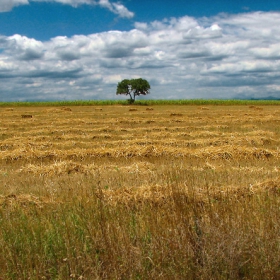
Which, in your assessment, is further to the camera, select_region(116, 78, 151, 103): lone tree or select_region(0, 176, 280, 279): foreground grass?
select_region(116, 78, 151, 103): lone tree

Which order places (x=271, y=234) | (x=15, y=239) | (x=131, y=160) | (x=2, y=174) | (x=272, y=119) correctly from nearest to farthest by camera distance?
(x=271, y=234), (x=15, y=239), (x=2, y=174), (x=131, y=160), (x=272, y=119)

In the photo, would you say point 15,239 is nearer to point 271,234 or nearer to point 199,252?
point 199,252

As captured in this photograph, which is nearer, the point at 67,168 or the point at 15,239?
the point at 15,239

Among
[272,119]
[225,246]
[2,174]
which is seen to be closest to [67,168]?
[2,174]

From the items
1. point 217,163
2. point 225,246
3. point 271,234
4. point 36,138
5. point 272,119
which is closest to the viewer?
point 225,246

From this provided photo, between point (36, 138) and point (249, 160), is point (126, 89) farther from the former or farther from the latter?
point (249, 160)

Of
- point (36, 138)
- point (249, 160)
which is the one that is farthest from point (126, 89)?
point (249, 160)

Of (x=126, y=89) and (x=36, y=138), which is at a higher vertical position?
(x=126, y=89)

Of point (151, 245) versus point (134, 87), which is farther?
point (134, 87)

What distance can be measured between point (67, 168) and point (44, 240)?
19.3 ft

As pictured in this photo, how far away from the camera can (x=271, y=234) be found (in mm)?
4578

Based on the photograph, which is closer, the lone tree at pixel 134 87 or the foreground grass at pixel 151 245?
the foreground grass at pixel 151 245

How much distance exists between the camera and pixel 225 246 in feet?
13.9

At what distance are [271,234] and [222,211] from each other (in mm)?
861
